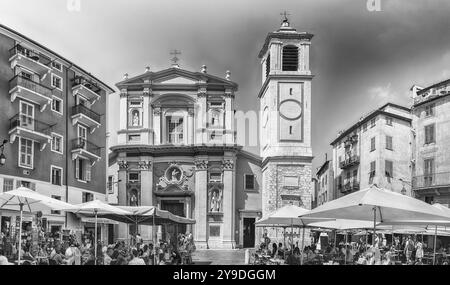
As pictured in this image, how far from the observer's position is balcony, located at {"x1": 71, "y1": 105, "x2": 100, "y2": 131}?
1075cm

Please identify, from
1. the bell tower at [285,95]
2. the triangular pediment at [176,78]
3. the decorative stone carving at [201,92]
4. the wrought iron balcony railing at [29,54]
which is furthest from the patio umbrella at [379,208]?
the wrought iron balcony railing at [29,54]

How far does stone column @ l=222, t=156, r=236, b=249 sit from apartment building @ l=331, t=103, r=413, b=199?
2.54 metres

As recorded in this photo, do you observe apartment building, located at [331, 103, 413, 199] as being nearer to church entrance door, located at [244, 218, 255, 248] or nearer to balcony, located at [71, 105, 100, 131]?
church entrance door, located at [244, 218, 255, 248]

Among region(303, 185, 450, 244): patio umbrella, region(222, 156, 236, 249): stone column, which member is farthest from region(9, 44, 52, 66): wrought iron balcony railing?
region(303, 185, 450, 244): patio umbrella

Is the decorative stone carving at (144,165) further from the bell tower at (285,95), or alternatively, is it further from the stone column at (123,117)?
the bell tower at (285,95)

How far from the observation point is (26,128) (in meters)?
9.77

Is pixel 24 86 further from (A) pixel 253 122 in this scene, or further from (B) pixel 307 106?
(B) pixel 307 106

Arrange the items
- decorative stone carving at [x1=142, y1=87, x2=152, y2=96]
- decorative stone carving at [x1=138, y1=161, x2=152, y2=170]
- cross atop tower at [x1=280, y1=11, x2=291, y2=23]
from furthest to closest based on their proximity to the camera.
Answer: decorative stone carving at [x1=138, y1=161, x2=152, y2=170]
decorative stone carving at [x1=142, y1=87, x2=152, y2=96]
cross atop tower at [x1=280, y1=11, x2=291, y2=23]

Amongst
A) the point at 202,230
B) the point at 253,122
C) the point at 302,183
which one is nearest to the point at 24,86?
the point at 253,122

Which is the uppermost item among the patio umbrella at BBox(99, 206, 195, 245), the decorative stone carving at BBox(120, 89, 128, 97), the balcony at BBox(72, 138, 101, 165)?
the decorative stone carving at BBox(120, 89, 128, 97)

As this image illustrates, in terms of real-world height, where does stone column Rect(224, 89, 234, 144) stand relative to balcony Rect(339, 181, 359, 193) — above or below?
above

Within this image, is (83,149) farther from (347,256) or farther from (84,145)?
(347,256)

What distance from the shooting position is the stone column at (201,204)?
14.0 metres

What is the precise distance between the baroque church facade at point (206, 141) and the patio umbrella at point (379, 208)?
1709mm
